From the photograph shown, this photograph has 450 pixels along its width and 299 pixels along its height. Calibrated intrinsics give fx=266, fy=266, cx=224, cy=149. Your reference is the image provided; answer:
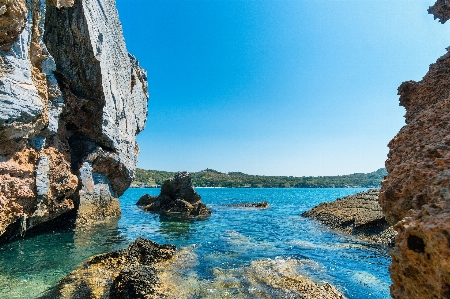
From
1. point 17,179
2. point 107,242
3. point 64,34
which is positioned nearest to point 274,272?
point 107,242

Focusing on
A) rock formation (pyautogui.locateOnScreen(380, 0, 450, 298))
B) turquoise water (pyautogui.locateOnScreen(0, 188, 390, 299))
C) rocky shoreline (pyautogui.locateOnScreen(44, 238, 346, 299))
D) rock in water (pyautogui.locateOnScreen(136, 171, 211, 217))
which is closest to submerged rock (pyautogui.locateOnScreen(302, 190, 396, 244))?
turquoise water (pyautogui.locateOnScreen(0, 188, 390, 299))

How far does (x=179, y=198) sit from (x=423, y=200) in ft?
118

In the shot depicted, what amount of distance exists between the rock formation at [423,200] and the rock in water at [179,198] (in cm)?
3101

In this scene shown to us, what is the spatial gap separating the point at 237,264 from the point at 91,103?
56.1 ft

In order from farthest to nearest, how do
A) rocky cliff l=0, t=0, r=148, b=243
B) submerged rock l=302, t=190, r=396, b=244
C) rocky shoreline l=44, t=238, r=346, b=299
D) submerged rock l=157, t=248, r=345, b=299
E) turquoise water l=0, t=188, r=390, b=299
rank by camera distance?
submerged rock l=302, t=190, r=396, b=244 < rocky cliff l=0, t=0, r=148, b=243 < turquoise water l=0, t=188, r=390, b=299 < submerged rock l=157, t=248, r=345, b=299 < rocky shoreline l=44, t=238, r=346, b=299

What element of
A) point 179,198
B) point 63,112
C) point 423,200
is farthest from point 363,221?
point 179,198

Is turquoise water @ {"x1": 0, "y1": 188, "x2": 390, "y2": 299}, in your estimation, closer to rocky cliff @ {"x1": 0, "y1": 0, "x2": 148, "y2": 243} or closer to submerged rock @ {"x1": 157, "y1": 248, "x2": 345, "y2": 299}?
submerged rock @ {"x1": 157, "y1": 248, "x2": 345, "y2": 299}

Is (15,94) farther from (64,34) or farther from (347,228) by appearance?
(347,228)

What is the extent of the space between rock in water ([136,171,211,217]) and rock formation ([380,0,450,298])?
31005 millimetres

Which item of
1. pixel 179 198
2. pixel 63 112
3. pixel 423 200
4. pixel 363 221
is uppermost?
pixel 63 112

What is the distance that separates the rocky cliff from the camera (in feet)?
36.4

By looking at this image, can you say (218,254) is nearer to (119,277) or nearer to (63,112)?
(119,277)

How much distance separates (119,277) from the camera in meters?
7.99

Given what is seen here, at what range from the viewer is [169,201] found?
127ft
